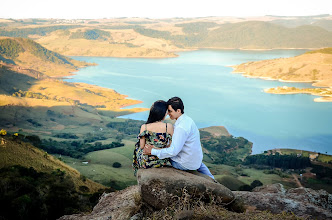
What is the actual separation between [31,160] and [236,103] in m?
80.3

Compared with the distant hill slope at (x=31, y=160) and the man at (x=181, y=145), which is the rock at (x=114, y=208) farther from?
the distant hill slope at (x=31, y=160)

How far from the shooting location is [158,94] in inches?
4112

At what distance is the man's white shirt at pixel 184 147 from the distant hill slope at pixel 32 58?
157 meters

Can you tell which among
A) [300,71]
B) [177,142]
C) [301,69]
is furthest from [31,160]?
[301,69]

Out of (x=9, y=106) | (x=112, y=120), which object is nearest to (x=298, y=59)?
(x=112, y=120)

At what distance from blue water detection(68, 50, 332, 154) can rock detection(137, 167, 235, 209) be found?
5575cm

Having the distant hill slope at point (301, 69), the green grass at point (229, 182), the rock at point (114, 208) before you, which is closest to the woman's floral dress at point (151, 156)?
the rock at point (114, 208)

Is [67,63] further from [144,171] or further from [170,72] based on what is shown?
[144,171]

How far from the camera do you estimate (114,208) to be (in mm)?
8258

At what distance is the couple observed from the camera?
6164 mm

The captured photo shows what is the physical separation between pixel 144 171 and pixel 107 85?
12156 cm

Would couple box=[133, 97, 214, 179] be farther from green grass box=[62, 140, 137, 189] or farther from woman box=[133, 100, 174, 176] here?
green grass box=[62, 140, 137, 189]

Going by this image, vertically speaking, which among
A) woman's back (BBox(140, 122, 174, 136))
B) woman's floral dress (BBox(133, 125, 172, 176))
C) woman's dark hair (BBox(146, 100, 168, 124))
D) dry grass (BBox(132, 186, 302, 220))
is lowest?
dry grass (BBox(132, 186, 302, 220))

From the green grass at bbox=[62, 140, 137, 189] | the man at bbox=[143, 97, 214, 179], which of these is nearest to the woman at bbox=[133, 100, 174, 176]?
the man at bbox=[143, 97, 214, 179]
